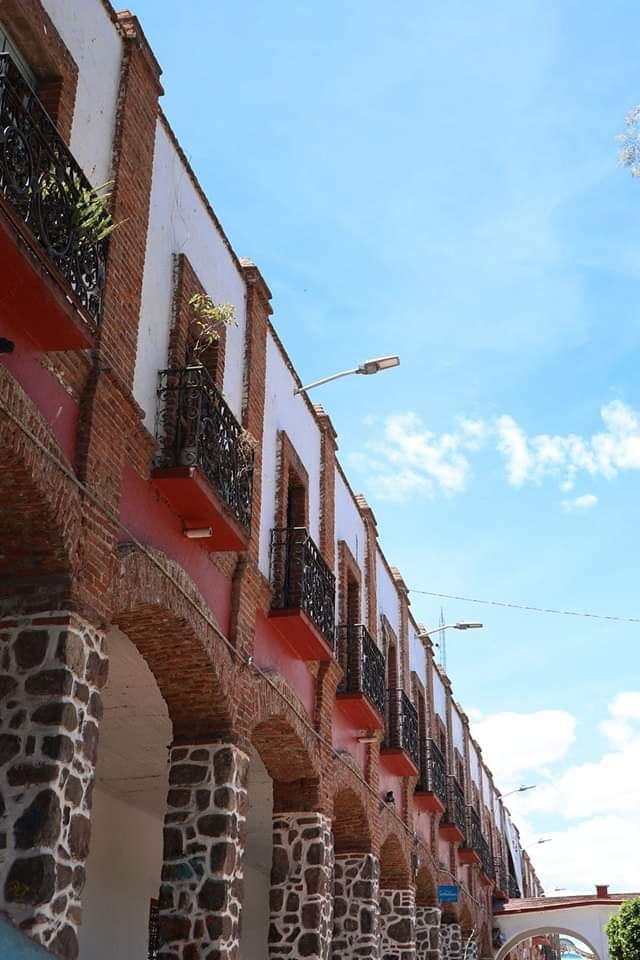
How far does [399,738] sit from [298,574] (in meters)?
6.24

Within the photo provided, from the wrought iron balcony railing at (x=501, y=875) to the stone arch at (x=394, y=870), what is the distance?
1528 cm

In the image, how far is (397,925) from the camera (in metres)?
17.3

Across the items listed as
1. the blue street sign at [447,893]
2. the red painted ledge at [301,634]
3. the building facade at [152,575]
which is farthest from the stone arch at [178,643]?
the blue street sign at [447,893]

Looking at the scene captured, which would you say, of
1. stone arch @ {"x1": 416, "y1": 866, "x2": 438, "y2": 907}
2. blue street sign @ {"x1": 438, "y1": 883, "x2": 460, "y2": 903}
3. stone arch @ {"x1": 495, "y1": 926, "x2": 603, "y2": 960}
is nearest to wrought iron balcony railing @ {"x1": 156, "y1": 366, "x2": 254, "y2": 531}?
stone arch @ {"x1": 416, "y1": 866, "x2": 438, "y2": 907}

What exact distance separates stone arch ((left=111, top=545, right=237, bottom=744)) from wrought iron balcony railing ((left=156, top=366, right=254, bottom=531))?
2.98 ft

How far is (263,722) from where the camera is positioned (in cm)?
1148

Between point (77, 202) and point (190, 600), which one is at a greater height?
point (77, 202)

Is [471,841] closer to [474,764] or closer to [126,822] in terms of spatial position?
[474,764]

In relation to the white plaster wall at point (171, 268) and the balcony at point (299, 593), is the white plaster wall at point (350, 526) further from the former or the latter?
the white plaster wall at point (171, 268)

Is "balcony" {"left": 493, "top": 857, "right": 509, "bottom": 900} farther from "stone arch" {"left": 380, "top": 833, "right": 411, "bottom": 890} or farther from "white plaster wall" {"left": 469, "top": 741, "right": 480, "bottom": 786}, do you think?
"stone arch" {"left": 380, "top": 833, "right": 411, "bottom": 890}

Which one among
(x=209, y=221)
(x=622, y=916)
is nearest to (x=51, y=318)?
(x=209, y=221)

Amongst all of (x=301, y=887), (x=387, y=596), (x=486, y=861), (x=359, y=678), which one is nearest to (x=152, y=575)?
(x=301, y=887)

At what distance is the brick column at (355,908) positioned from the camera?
14.6 m

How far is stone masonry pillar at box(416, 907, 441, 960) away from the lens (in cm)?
1952
